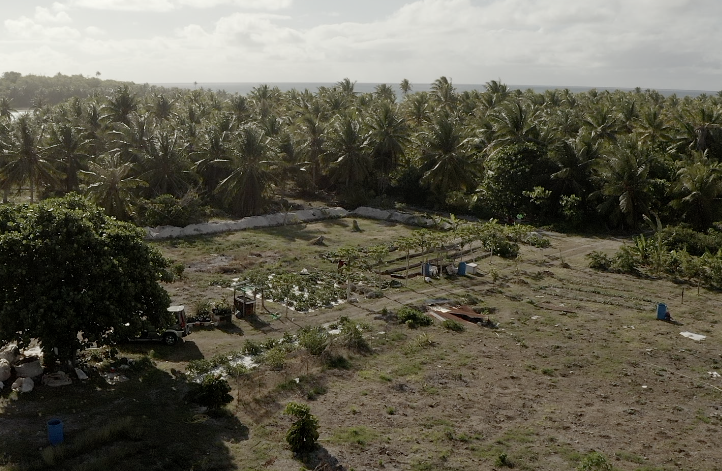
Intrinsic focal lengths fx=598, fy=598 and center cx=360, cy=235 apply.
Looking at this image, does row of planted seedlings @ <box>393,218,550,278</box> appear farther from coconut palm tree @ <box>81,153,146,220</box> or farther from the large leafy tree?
coconut palm tree @ <box>81,153,146,220</box>

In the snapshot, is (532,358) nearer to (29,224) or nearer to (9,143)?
(29,224)

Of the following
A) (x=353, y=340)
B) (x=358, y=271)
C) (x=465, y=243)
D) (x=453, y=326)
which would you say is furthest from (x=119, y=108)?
(x=453, y=326)

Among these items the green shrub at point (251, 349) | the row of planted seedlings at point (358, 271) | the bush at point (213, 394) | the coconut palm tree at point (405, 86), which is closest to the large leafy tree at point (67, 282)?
the bush at point (213, 394)

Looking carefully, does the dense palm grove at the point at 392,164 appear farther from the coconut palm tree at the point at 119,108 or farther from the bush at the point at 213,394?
the bush at the point at 213,394

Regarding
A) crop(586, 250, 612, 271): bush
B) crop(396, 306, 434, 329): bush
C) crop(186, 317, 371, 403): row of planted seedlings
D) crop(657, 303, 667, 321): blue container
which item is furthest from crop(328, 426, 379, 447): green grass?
crop(586, 250, 612, 271): bush

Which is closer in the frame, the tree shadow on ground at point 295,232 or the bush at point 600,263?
the bush at point 600,263

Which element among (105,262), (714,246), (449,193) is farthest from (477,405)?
(449,193)
